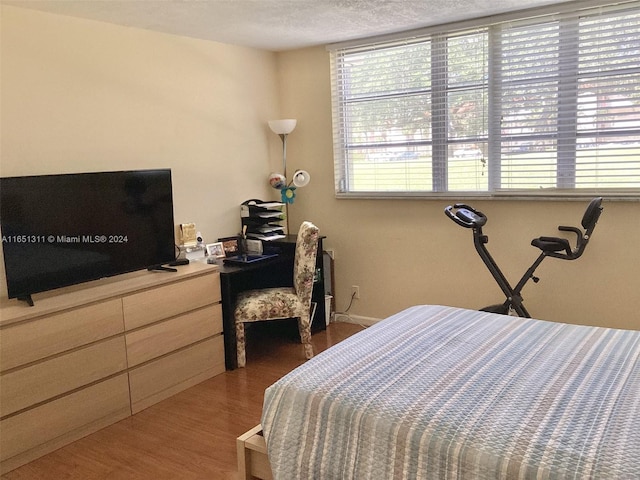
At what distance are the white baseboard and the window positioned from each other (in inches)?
41.0

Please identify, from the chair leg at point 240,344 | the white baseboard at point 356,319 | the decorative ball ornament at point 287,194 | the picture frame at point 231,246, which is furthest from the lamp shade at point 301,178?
the chair leg at point 240,344

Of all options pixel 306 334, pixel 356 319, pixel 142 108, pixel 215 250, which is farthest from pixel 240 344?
pixel 142 108

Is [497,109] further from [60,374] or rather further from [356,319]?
[60,374]

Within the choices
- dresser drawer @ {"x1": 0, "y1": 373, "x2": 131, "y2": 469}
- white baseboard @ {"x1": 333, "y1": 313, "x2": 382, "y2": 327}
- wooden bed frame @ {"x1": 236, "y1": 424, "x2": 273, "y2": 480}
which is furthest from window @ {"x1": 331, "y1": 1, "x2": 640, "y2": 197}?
wooden bed frame @ {"x1": 236, "y1": 424, "x2": 273, "y2": 480}

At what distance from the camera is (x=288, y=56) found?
191 inches

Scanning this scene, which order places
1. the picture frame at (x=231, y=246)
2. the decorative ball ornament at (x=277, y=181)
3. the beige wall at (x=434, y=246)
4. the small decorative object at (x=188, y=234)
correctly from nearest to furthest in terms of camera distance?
the beige wall at (x=434, y=246) < the small decorative object at (x=188, y=234) < the picture frame at (x=231, y=246) < the decorative ball ornament at (x=277, y=181)

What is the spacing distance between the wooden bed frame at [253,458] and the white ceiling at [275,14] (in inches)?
92.3

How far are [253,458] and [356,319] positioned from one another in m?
2.61

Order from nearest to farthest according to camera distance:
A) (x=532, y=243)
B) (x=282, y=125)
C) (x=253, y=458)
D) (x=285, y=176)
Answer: (x=253, y=458)
(x=532, y=243)
(x=282, y=125)
(x=285, y=176)

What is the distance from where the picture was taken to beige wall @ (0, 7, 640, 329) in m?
3.29

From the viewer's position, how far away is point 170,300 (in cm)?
345

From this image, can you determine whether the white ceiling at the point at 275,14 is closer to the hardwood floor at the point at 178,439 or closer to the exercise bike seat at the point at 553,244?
the exercise bike seat at the point at 553,244

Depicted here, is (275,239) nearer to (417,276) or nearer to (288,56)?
(417,276)

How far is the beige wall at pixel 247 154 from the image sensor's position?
129 inches
